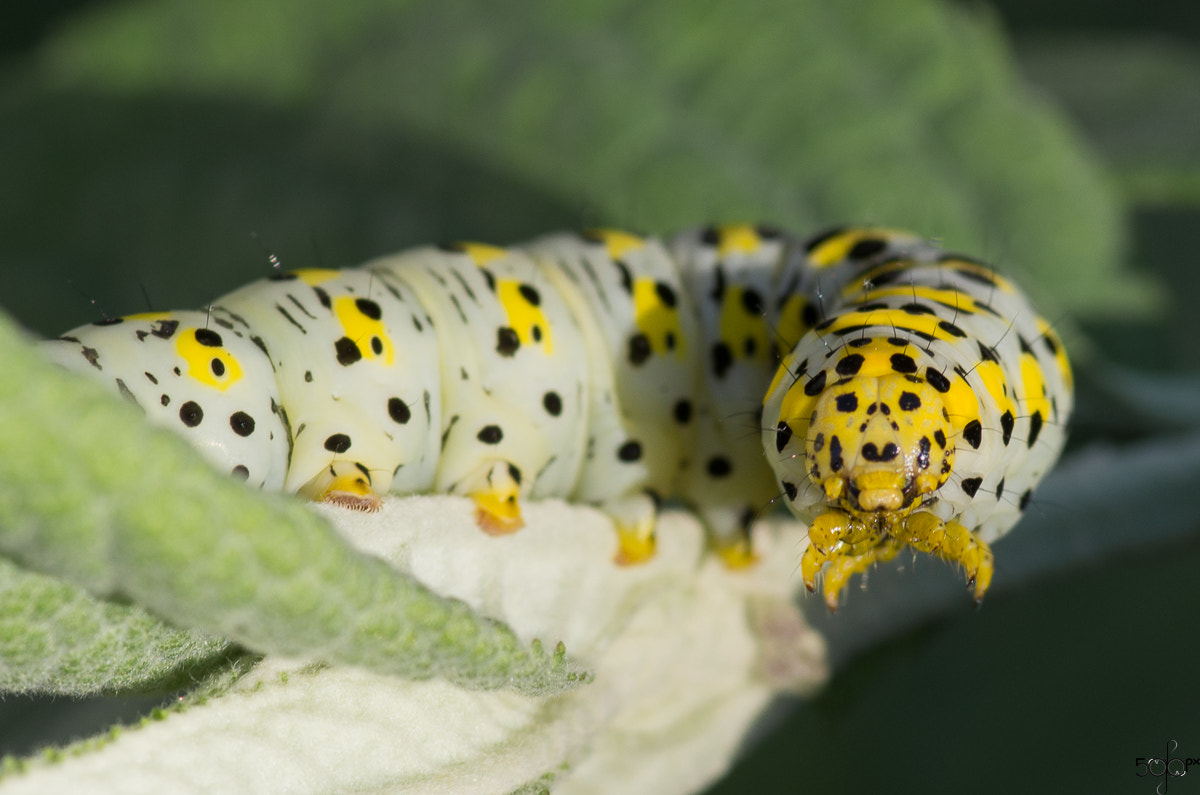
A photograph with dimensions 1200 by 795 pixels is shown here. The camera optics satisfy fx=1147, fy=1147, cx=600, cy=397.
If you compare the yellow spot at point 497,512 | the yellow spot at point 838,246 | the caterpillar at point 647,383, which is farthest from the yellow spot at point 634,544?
the yellow spot at point 838,246

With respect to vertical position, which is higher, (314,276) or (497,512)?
(314,276)

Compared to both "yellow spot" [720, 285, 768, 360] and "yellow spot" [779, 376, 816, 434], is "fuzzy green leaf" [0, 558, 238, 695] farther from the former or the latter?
"yellow spot" [720, 285, 768, 360]

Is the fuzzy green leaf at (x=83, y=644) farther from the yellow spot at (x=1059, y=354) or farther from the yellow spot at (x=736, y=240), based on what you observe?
the yellow spot at (x=1059, y=354)

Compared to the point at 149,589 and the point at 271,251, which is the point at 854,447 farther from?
the point at 271,251

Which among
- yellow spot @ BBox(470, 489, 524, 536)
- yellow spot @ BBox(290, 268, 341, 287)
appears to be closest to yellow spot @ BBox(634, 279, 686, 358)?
yellow spot @ BBox(470, 489, 524, 536)

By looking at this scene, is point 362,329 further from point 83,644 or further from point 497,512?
point 83,644

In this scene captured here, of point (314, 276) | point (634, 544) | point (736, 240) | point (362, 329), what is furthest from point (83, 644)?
point (736, 240)
